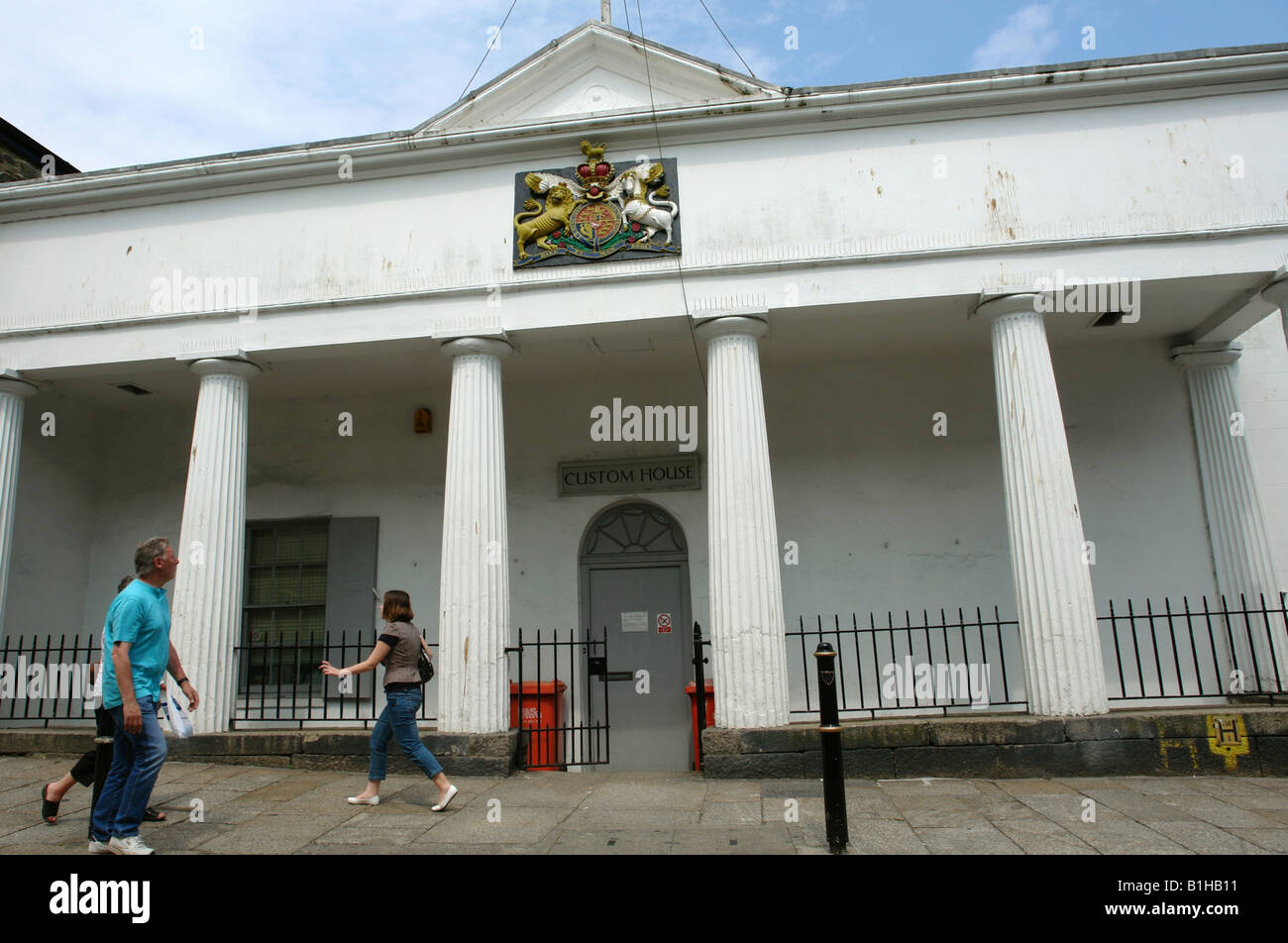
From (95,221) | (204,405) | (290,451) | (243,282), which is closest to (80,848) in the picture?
(204,405)

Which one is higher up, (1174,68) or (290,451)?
(1174,68)

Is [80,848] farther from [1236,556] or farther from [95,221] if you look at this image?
[1236,556]

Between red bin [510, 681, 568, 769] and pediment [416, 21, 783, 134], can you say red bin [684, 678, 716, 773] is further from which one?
pediment [416, 21, 783, 134]

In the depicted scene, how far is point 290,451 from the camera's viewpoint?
10.7m

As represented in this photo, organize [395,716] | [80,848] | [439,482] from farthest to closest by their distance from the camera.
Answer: [439,482] → [395,716] → [80,848]

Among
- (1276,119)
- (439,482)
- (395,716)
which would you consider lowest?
(395,716)

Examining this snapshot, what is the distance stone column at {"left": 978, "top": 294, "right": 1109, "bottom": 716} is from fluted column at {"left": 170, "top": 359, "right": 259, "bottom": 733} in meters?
7.45

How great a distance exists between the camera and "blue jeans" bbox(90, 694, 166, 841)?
458cm

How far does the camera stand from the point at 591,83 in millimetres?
8688

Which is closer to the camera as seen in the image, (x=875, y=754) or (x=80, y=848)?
(x=80, y=848)

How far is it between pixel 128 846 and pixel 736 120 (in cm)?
752

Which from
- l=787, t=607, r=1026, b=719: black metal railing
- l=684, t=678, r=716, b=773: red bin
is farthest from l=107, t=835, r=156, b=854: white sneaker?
l=787, t=607, r=1026, b=719: black metal railing

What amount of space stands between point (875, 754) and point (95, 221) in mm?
9759

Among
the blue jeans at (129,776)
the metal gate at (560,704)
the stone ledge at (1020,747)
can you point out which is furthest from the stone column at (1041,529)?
the blue jeans at (129,776)
